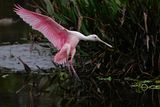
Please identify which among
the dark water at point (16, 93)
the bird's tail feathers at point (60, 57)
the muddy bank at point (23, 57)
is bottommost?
the dark water at point (16, 93)

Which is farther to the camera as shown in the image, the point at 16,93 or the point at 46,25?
the point at 46,25

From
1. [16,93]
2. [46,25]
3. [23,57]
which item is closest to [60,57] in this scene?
[46,25]

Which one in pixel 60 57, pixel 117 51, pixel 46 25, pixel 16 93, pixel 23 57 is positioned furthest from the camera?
pixel 23 57

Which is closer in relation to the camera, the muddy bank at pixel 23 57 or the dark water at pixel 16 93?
the dark water at pixel 16 93

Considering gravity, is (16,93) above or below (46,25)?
below

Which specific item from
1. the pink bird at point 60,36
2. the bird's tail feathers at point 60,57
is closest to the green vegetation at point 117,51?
the pink bird at point 60,36

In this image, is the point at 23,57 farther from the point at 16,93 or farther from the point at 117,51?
the point at 16,93

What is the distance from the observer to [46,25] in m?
10.2

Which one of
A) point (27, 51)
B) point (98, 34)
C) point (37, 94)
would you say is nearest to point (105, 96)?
point (37, 94)

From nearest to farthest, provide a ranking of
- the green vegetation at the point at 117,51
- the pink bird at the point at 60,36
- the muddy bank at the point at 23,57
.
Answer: the pink bird at the point at 60,36, the green vegetation at the point at 117,51, the muddy bank at the point at 23,57

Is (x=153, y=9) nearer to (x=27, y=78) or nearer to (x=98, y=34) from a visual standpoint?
(x=98, y=34)

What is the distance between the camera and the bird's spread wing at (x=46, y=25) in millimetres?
9766

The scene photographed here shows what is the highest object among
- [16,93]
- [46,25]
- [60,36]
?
[46,25]

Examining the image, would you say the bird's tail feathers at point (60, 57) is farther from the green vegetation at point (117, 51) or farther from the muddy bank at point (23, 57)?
the muddy bank at point (23, 57)
